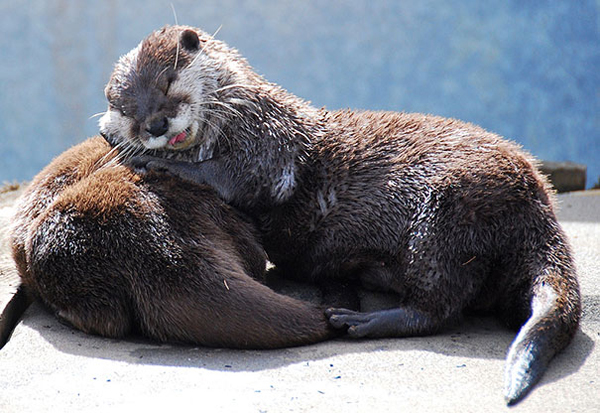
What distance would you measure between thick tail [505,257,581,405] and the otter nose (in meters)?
1.47

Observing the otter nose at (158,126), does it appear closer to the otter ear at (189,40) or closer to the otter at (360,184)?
the otter at (360,184)

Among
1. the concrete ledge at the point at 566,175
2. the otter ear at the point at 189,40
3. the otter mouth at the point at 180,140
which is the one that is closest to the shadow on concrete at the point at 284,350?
the otter mouth at the point at 180,140

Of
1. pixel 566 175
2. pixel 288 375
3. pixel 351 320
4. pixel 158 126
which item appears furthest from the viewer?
pixel 566 175

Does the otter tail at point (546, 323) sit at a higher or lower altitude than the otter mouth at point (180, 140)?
lower

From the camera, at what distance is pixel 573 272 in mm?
2617

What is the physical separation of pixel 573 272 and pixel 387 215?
70 cm

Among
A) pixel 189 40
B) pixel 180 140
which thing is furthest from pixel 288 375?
pixel 189 40

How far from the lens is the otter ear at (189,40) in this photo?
3.02 m

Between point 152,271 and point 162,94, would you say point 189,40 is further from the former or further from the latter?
point 152,271

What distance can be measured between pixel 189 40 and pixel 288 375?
1475mm

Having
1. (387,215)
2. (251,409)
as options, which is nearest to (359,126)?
(387,215)

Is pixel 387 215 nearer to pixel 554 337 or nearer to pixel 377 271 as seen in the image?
pixel 377 271

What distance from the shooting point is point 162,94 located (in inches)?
113

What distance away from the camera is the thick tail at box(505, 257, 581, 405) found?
216cm
